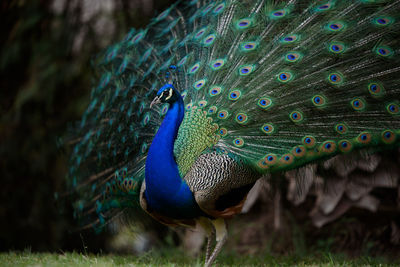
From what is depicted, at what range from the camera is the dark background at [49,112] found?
19.0 feet

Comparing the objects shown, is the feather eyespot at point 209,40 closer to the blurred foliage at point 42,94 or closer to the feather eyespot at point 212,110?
the feather eyespot at point 212,110

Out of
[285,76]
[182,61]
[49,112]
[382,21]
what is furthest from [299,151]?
[49,112]

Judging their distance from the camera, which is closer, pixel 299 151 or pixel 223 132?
pixel 299 151

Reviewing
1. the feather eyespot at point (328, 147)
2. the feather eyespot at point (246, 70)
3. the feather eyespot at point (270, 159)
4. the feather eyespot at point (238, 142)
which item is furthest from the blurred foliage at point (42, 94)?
the feather eyespot at point (328, 147)

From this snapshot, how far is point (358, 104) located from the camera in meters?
3.35

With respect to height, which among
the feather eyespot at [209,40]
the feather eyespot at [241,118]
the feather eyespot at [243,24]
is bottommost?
the feather eyespot at [241,118]

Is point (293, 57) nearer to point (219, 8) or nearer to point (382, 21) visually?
point (382, 21)

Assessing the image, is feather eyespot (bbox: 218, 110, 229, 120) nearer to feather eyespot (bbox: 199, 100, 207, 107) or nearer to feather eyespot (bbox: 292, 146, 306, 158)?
feather eyespot (bbox: 199, 100, 207, 107)

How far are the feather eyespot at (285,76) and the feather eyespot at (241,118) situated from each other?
0.35m

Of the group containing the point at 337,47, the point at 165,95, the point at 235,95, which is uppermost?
the point at 337,47

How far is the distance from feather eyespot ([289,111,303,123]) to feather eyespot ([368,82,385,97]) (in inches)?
19.1

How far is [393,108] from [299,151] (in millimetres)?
682

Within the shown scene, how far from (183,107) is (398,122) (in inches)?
56.4

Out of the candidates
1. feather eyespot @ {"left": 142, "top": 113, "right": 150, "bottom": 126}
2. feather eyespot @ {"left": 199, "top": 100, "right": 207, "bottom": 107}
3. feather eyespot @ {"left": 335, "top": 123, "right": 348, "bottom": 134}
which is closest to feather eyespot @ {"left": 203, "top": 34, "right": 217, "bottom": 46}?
feather eyespot @ {"left": 199, "top": 100, "right": 207, "bottom": 107}
